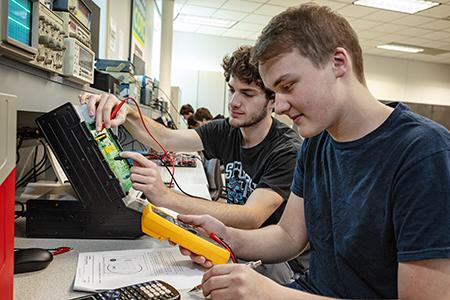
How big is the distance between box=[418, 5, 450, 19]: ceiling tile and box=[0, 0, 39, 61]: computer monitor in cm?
502

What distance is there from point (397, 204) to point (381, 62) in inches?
313

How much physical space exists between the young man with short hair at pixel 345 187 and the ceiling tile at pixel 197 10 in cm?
472

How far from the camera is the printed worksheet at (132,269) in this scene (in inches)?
28.0

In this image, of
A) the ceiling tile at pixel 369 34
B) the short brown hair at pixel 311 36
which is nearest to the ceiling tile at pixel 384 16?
the ceiling tile at pixel 369 34

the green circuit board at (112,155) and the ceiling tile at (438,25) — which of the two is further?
the ceiling tile at (438,25)

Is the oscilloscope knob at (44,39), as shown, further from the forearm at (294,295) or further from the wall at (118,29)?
the wall at (118,29)

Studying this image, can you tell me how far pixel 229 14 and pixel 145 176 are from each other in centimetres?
496

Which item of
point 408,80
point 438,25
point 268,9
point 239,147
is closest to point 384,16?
point 438,25

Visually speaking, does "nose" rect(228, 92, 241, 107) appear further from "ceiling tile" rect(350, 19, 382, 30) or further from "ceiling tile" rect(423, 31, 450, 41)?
"ceiling tile" rect(423, 31, 450, 41)

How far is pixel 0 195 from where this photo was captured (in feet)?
1.44

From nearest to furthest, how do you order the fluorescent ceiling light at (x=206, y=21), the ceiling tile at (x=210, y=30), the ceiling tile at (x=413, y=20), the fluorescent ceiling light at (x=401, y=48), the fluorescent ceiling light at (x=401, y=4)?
the fluorescent ceiling light at (x=401, y=4)
the ceiling tile at (x=413, y=20)
the fluorescent ceiling light at (x=206, y=21)
the ceiling tile at (x=210, y=30)
the fluorescent ceiling light at (x=401, y=48)

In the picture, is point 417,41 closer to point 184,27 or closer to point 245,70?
point 184,27

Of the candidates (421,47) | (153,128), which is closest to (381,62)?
(421,47)

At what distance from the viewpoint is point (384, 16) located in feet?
16.7
